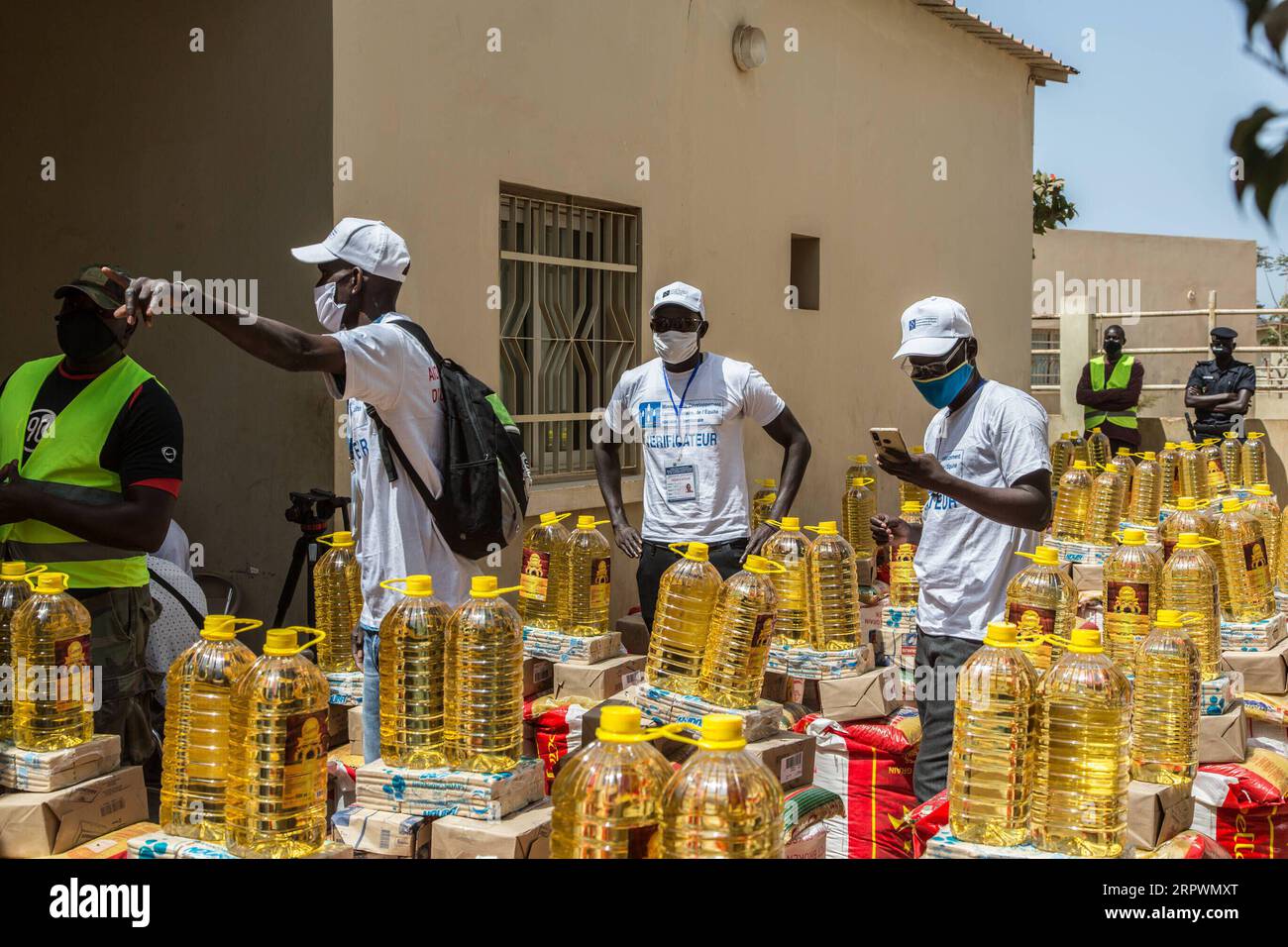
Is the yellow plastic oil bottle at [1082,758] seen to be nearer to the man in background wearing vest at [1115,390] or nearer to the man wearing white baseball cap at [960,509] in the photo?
the man wearing white baseball cap at [960,509]

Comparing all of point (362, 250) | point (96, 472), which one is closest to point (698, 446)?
point (362, 250)

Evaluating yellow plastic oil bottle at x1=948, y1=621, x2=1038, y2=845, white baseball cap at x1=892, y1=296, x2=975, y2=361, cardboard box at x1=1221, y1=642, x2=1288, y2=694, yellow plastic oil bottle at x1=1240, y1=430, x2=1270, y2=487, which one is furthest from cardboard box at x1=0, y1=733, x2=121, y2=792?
yellow plastic oil bottle at x1=1240, y1=430, x2=1270, y2=487

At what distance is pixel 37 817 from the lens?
2.96 m

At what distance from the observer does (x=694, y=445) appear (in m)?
5.40

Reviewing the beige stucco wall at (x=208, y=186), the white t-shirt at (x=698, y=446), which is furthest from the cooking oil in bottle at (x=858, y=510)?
the beige stucco wall at (x=208, y=186)

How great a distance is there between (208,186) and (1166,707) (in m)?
5.41

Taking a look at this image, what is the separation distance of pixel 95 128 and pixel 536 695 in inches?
179

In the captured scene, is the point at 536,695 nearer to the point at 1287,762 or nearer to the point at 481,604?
the point at 481,604

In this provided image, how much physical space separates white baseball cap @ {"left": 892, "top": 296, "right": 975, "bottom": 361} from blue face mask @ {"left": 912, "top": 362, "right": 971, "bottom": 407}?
0.10 m

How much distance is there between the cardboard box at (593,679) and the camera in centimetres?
487

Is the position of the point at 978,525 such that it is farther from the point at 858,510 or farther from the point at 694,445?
the point at 858,510

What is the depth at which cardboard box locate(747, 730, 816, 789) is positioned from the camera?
11.7ft

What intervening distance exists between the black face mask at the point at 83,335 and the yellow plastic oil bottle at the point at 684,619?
190cm
